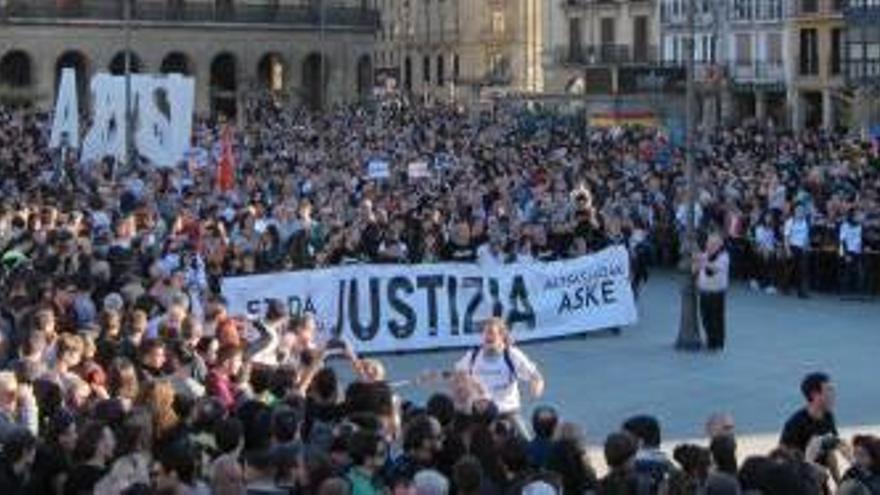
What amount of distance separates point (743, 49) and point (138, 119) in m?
49.8

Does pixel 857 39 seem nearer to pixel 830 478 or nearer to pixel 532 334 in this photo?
pixel 532 334

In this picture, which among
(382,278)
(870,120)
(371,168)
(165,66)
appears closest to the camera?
(382,278)

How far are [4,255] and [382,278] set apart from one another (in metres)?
4.24

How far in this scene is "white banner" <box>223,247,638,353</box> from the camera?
2045cm

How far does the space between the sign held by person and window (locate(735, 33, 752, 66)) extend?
47681 mm

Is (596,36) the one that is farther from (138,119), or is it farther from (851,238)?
(851,238)

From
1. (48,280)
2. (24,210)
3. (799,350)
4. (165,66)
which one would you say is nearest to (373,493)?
(48,280)

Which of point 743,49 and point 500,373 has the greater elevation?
point 743,49

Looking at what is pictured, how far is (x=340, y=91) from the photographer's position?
270ft

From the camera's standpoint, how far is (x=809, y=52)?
2938 inches

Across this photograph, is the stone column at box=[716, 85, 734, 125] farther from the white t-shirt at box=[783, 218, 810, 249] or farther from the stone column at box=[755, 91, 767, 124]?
the white t-shirt at box=[783, 218, 810, 249]

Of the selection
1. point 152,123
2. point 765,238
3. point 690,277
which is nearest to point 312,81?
point 152,123

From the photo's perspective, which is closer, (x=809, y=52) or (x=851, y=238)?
(x=851, y=238)

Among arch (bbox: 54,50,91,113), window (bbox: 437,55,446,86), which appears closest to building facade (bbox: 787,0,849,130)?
arch (bbox: 54,50,91,113)
